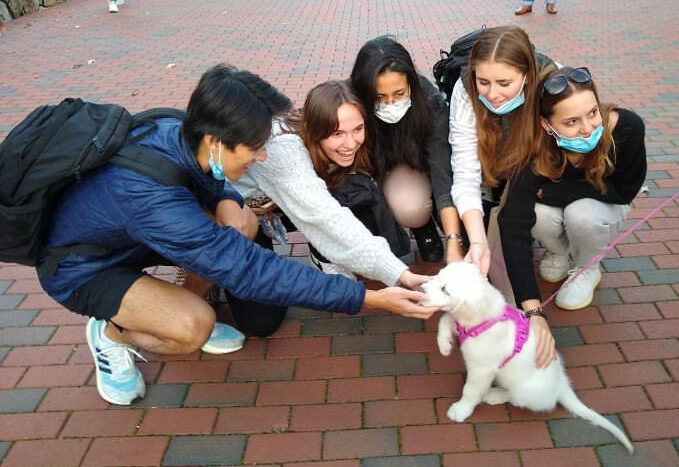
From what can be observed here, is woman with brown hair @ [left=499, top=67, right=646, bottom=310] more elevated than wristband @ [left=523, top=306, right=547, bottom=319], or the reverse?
woman with brown hair @ [left=499, top=67, right=646, bottom=310]

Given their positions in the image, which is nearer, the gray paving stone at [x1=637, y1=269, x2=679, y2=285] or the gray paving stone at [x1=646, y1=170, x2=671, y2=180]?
the gray paving stone at [x1=637, y1=269, x2=679, y2=285]

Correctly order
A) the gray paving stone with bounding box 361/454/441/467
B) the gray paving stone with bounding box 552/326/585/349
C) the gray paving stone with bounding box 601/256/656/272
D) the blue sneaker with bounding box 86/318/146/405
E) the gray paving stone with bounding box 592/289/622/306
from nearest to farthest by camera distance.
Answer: the gray paving stone with bounding box 361/454/441/467, the blue sneaker with bounding box 86/318/146/405, the gray paving stone with bounding box 552/326/585/349, the gray paving stone with bounding box 592/289/622/306, the gray paving stone with bounding box 601/256/656/272

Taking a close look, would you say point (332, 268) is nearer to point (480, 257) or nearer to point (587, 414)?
point (480, 257)

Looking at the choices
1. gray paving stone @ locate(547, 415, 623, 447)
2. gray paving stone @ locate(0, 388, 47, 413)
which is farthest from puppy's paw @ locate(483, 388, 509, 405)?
gray paving stone @ locate(0, 388, 47, 413)

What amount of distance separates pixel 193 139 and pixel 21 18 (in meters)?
12.0

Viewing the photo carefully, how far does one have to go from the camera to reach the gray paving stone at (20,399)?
2787 mm

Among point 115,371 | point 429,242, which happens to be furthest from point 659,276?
point 115,371

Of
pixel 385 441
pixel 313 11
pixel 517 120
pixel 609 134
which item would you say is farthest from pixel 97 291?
pixel 313 11

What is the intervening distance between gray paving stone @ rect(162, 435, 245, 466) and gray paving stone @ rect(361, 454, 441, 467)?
57 centimetres

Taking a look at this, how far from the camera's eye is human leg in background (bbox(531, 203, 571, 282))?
10.3ft

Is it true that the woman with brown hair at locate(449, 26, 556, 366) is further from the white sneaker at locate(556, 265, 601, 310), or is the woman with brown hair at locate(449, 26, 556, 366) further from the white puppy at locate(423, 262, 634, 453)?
the white sneaker at locate(556, 265, 601, 310)

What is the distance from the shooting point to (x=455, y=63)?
3332 millimetres

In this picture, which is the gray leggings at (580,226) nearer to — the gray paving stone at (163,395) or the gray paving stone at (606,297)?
the gray paving stone at (606,297)

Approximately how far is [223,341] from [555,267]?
1.99 meters
